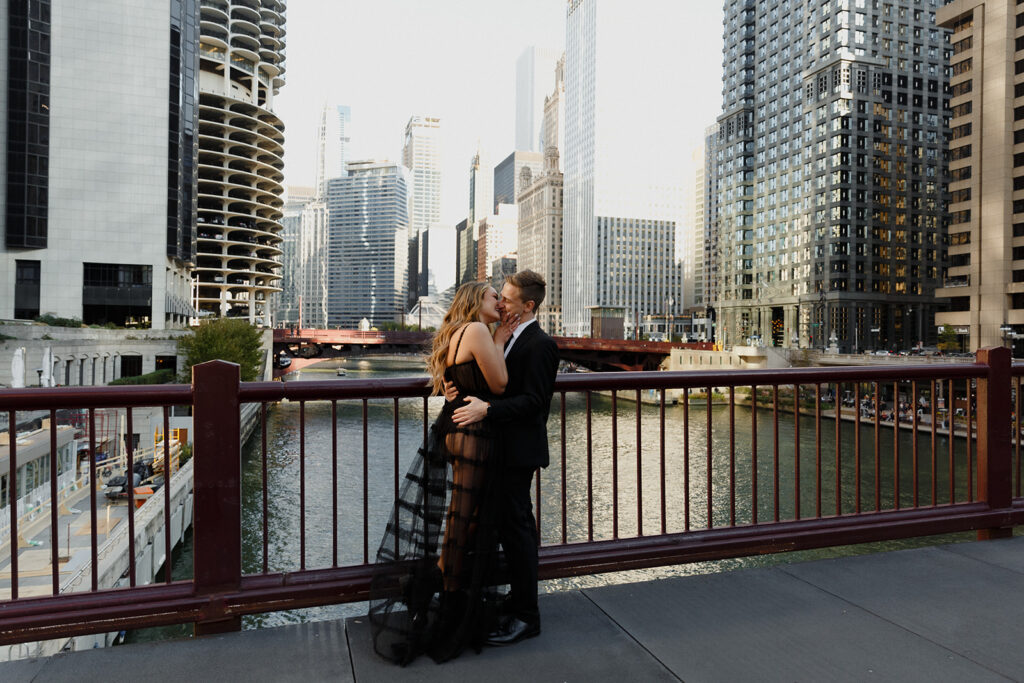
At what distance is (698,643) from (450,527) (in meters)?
1.51

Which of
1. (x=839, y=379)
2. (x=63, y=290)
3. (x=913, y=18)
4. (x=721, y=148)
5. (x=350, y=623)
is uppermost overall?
(x=913, y=18)

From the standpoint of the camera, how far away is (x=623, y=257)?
161750 mm

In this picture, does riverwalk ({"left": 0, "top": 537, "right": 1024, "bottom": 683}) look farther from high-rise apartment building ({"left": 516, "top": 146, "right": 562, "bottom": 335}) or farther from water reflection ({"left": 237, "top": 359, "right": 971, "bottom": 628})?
high-rise apartment building ({"left": 516, "top": 146, "right": 562, "bottom": 335})

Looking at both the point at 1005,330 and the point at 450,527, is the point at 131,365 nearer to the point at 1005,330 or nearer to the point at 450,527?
the point at 450,527

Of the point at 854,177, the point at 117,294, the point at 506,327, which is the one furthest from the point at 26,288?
the point at 854,177

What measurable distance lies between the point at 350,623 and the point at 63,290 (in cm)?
6808

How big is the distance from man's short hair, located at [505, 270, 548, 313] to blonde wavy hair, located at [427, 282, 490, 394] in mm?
245

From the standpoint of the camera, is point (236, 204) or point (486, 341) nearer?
point (486, 341)

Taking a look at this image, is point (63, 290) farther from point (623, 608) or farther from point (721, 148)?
point (721, 148)

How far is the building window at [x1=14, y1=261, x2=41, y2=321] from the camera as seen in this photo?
58662mm

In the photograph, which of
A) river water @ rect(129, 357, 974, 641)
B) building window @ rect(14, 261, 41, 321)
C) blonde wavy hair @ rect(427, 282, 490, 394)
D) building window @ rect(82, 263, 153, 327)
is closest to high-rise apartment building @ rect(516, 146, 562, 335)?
building window @ rect(82, 263, 153, 327)

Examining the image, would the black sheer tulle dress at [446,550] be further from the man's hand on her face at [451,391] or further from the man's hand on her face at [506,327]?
the man's hand on her face at [506,327]

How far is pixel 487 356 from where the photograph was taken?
3.53 meters

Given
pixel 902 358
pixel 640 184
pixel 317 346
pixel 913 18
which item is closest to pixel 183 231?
pixel 317 346
